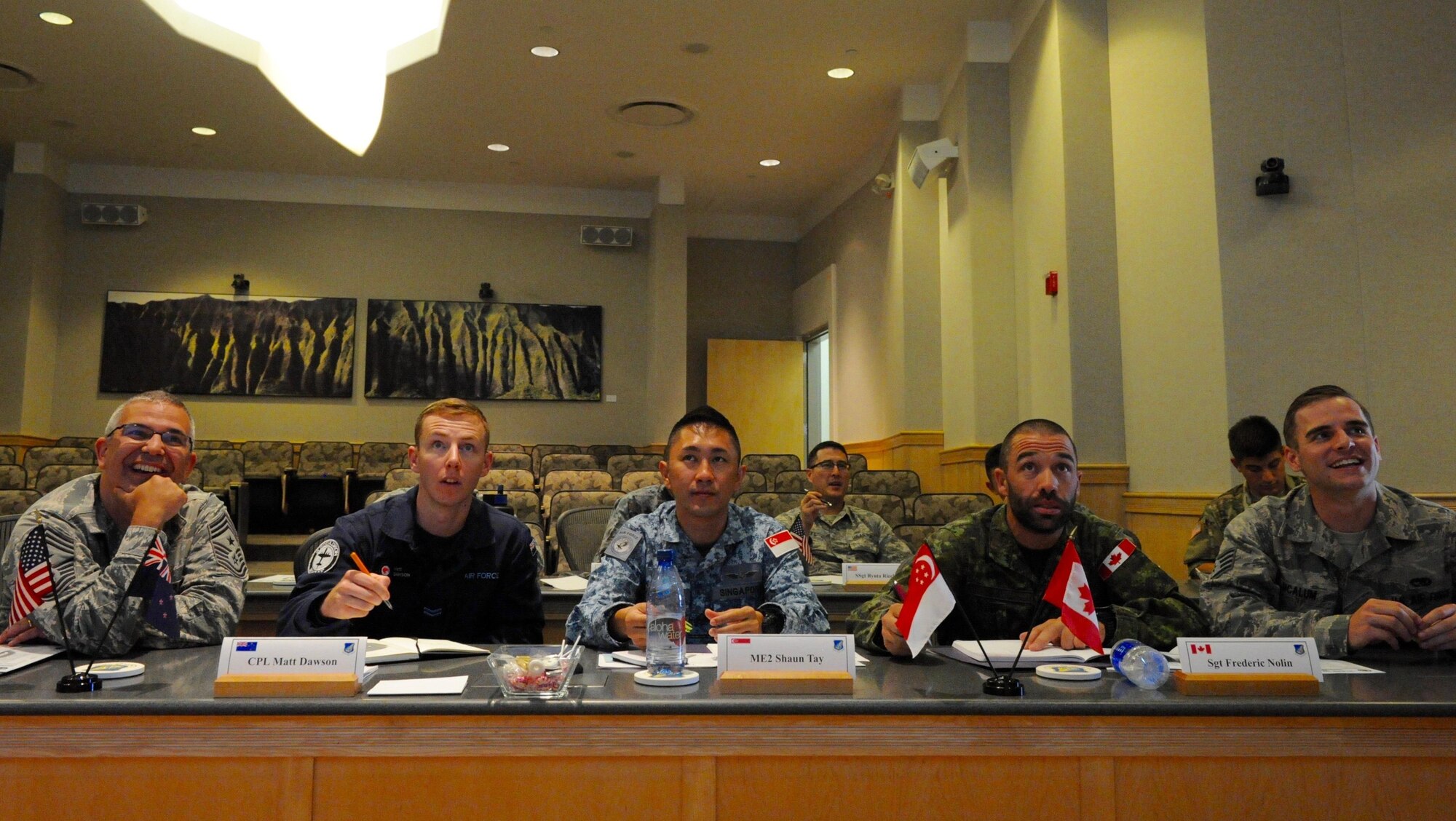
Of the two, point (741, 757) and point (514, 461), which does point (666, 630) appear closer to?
point (741, 757)

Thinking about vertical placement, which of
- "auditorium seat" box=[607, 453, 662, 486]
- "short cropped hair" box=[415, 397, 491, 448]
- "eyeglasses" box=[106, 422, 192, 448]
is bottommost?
"eyeglasses" box=[106, 422, 192, 448]

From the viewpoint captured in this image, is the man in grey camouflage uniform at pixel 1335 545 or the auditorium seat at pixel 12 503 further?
the auditorium seat at pixel 12 503

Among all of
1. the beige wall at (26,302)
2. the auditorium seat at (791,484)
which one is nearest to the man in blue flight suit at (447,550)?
the auditorium seat at (791,484)

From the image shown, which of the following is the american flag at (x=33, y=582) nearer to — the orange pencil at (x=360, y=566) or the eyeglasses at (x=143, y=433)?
the eyeglasses at (x=143, y=433)

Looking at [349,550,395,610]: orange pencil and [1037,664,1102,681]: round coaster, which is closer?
[1037,664,1102,681]: round coaster

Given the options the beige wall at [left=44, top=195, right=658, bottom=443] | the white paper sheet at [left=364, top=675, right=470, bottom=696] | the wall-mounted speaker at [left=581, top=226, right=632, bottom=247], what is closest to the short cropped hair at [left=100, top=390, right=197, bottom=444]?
the white paper sheet at [left=364, top=675, right=470, bottom=696]

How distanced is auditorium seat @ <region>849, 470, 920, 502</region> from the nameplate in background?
334cm

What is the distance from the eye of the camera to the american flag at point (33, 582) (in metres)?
1.77

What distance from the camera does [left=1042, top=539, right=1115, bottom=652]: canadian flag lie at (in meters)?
1.69

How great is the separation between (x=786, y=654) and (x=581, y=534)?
8.73ft

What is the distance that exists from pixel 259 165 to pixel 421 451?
30.3 feet

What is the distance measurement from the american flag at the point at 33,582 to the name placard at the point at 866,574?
7.46 ft

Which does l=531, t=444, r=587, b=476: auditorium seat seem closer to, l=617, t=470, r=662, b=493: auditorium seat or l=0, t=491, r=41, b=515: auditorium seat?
l=617, t=470, r=662, b=493: auditorium seat

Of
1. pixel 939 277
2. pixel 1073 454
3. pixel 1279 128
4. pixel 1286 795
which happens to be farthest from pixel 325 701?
pixel 939 277
